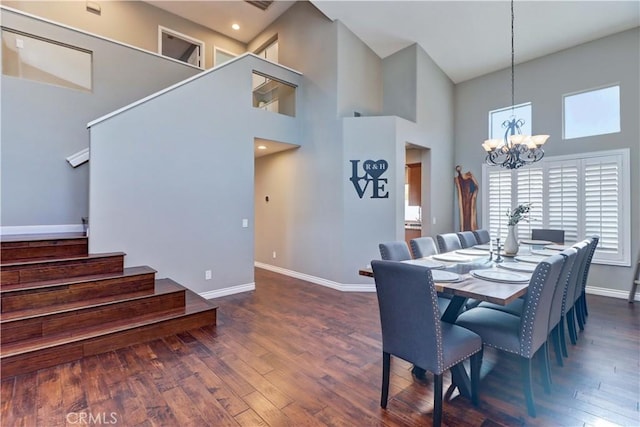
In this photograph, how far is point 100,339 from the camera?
8.90 ft

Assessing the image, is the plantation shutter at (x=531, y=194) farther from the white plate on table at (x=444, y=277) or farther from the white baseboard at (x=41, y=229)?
the white baseboard at (x=41, y=229)

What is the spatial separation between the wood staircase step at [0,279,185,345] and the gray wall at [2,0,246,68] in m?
4.96

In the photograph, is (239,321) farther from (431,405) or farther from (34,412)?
(431,405)

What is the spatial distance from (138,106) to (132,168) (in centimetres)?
79

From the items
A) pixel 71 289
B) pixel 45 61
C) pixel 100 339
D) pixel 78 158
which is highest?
pixel 45 61

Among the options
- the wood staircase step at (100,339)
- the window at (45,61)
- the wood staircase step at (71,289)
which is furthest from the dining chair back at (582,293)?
the window at (45,61)

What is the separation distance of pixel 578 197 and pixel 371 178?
3283 mm

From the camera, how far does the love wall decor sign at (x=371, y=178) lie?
4930mm

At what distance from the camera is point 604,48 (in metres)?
4.55

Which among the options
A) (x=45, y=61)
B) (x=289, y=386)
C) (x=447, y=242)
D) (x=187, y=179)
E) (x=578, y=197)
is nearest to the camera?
(x=289, y=386)

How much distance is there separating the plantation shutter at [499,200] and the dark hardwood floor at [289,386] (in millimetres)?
2451

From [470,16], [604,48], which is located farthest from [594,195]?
[470,16]

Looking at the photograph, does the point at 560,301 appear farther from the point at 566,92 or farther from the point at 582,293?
the point at 566,92

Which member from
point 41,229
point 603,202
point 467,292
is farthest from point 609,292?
point 41,229
